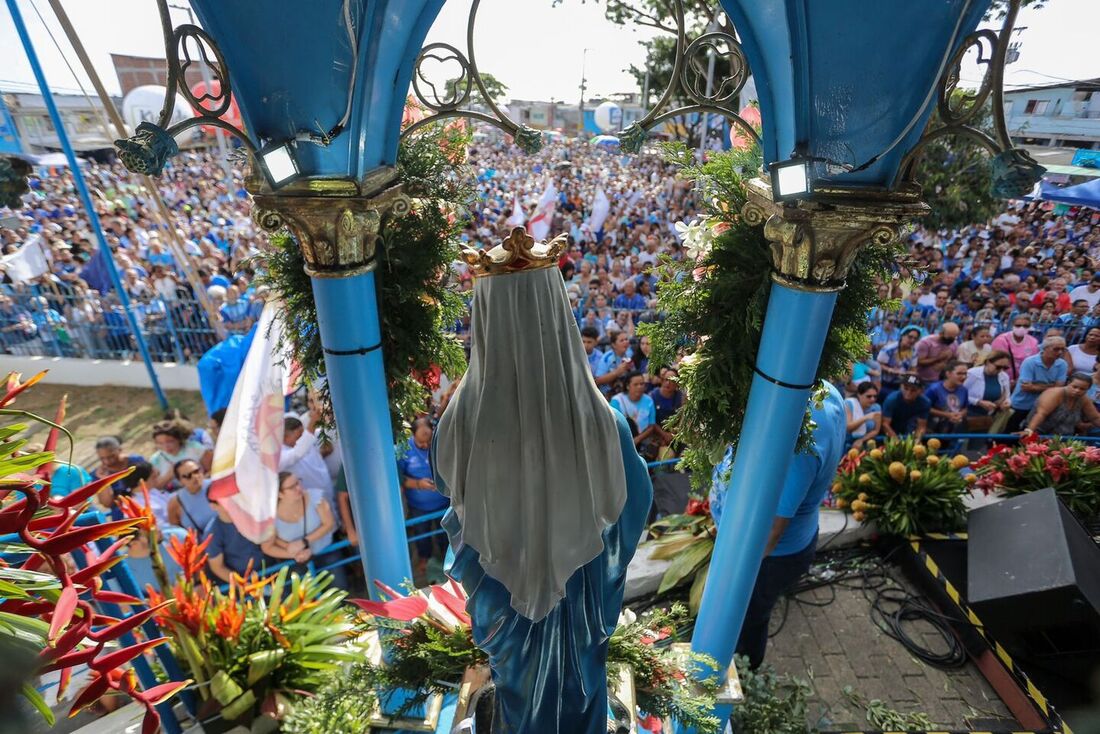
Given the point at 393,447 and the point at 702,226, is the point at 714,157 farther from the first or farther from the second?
the point at 393,447

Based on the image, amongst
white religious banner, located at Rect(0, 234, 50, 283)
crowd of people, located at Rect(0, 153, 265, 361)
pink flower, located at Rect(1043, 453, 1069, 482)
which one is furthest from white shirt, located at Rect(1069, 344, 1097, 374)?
white religious banner, located at Rect(0, 234, 50, 283)

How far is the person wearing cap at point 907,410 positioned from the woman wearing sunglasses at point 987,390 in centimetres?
67

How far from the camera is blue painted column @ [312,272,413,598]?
2.57 m

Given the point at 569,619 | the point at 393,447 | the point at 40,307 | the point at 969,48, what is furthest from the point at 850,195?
the point at 40,307

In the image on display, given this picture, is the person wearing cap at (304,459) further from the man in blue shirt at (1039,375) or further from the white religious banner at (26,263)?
the white religious banner at (26,263)

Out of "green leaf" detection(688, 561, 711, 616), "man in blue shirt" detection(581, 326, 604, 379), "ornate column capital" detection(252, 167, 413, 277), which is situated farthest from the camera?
"man in blue shirt" detection(581, 326, 604, 379)

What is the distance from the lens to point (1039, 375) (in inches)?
262

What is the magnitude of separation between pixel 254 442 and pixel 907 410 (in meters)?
6.35

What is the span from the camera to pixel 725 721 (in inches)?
→ 126

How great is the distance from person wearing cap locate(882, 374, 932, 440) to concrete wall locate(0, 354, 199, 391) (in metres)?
10.0

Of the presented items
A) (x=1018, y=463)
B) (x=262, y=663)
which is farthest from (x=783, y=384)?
(x=1018, y=463)

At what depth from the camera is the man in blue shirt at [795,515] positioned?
10.3 feet

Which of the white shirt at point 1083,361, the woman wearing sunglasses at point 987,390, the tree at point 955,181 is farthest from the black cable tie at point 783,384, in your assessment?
the tree at point 955,181

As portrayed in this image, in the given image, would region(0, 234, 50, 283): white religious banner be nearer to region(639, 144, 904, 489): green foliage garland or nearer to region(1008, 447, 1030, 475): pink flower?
region(639, 144, 904, 489): green foliage garland
